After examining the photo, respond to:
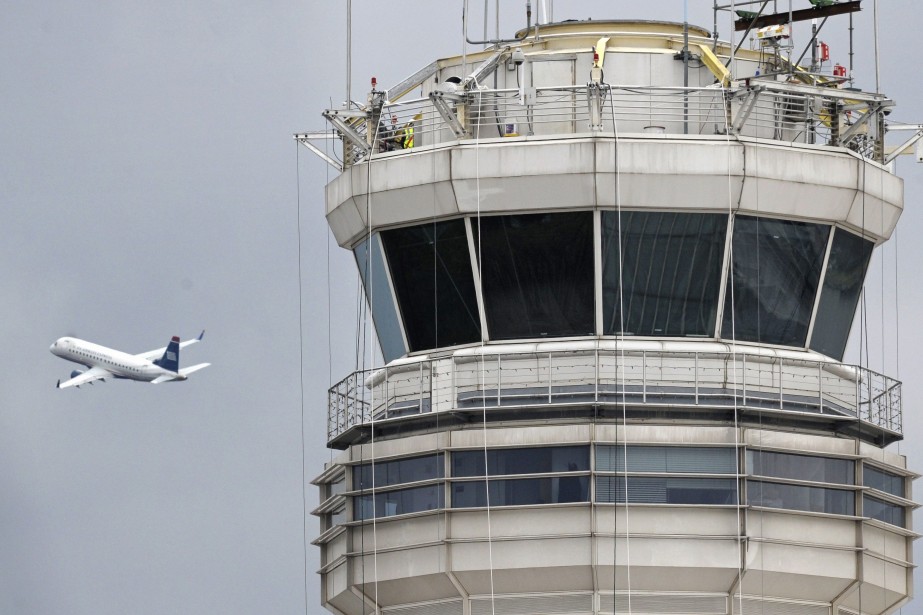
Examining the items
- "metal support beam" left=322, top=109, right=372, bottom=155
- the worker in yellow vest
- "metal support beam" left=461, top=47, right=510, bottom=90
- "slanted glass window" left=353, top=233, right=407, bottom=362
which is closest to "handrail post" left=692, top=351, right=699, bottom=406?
"slanted glass window" left=353, top=233, right=407, bottom=362

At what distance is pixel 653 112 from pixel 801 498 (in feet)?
29.5

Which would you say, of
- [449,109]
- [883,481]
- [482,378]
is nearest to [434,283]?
[482,378]

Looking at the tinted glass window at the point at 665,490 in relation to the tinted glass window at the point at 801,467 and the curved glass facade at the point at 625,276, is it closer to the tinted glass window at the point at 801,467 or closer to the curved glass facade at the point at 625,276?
the tinted glass window at the point at 801,467

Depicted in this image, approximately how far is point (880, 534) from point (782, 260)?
20.6 ft

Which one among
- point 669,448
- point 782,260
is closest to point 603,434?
point 669,448

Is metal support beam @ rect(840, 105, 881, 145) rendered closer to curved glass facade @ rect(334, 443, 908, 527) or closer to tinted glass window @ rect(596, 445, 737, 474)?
curved glass facade @ rect(334, 443, 908, 527)

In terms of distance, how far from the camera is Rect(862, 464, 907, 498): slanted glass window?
52.3 metres

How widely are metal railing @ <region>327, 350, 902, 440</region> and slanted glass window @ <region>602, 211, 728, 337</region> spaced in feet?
3.02

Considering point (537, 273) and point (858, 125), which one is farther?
point (858, 125)

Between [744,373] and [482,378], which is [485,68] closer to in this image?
Result: [482,378]

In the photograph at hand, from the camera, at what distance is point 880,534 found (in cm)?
5247

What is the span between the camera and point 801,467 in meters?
51.5

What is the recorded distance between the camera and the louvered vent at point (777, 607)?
50969 mm

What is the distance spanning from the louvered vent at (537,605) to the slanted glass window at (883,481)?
668 centimetres
